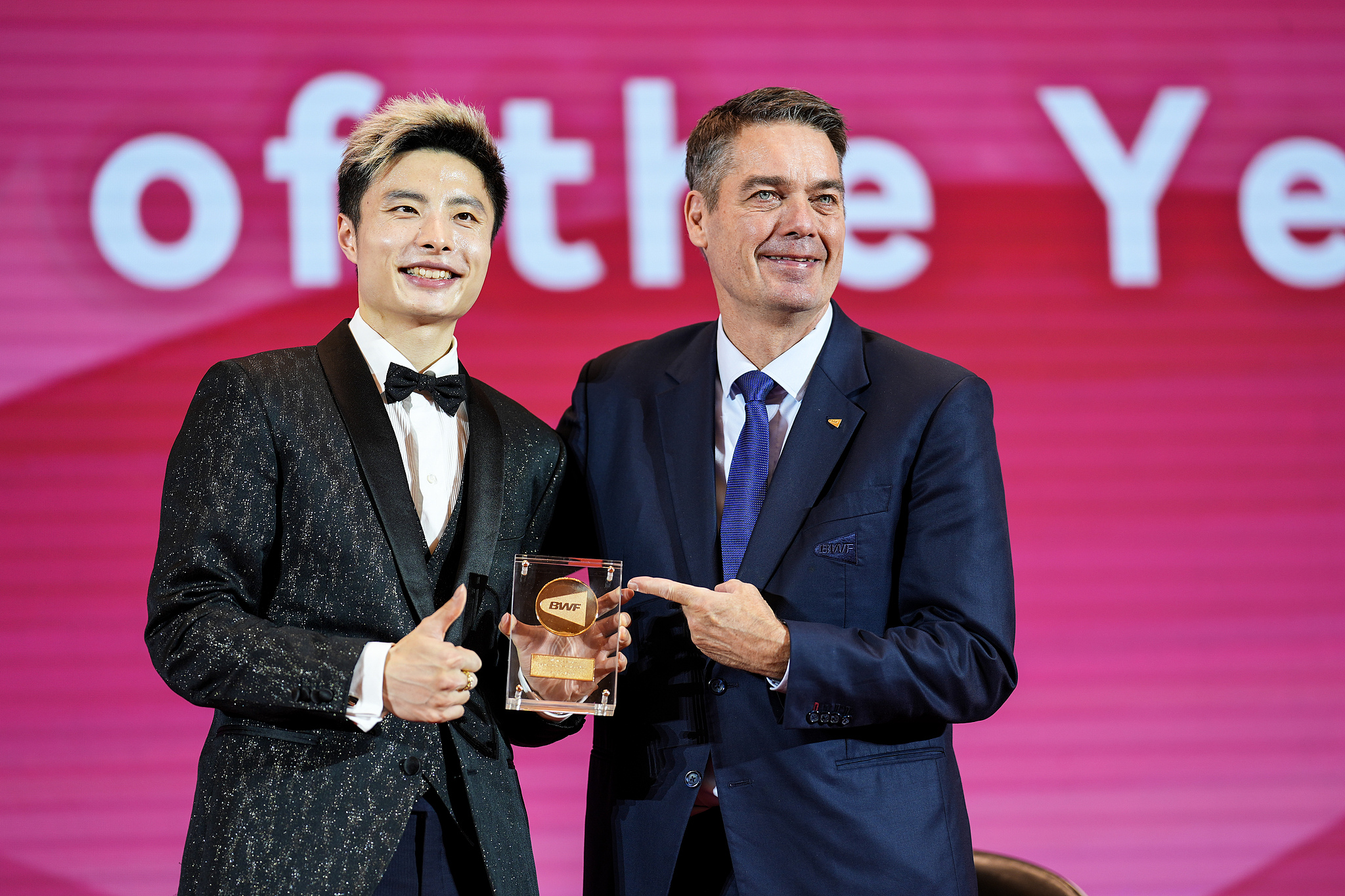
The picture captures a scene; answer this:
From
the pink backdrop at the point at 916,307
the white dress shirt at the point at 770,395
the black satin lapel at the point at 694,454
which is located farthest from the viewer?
the pink backdrop at the point at 916,307

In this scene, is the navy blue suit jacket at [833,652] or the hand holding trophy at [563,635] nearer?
the hand holding trophy at [563,635]

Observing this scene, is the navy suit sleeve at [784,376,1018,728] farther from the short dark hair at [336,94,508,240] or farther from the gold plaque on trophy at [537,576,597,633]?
the short dark hair at [336,94,508,240]

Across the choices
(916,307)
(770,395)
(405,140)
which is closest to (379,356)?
(405,140)

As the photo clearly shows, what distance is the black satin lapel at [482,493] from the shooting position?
71.2 inches

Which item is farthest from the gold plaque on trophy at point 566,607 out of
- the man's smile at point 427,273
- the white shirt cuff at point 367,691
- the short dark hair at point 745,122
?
the short dark hair at point 745,122

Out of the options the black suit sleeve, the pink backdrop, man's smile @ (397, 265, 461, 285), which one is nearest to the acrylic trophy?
the black suit sleeve

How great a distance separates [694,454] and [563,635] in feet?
1.53

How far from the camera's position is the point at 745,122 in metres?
2.22

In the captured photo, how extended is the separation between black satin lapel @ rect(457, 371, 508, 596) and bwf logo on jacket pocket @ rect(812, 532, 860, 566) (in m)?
0.52

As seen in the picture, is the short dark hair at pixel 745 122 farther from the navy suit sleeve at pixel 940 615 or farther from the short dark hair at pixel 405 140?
the navy suit sleeve at pixel 940 615

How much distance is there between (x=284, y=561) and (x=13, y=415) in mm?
2021

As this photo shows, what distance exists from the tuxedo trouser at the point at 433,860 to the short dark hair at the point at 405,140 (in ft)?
3.27

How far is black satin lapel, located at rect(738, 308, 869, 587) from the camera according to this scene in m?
1.93

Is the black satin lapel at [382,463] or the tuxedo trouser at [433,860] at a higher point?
the black satin lapel at [382,463]
